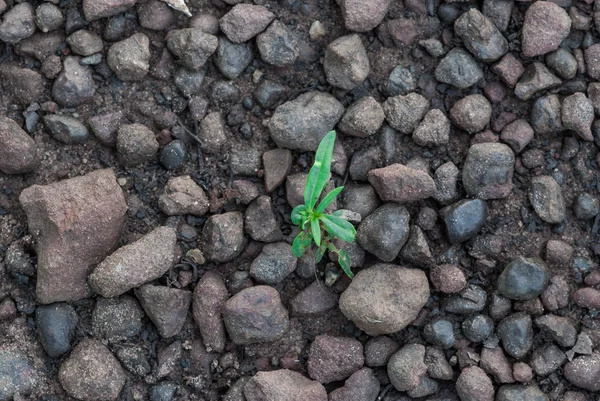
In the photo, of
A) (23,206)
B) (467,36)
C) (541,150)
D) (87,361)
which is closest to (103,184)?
(23,206)

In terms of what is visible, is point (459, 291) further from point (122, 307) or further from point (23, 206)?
point (23, 206)

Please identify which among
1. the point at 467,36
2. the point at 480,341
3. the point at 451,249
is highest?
the point at 467,36

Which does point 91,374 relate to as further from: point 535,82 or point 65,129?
point 535,82

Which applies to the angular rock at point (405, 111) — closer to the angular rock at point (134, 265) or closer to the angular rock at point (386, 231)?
the angular rock at point (386, 231)

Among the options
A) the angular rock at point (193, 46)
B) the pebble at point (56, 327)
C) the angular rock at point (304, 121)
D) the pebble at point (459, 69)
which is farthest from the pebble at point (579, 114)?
the pebble at point (56, 327)

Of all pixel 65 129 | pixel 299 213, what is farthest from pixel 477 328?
pixel 65 129

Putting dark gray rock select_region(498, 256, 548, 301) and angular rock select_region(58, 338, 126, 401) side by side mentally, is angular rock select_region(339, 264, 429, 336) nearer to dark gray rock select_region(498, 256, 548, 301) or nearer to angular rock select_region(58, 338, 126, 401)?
dark gray rock select_region(498, 256, 548, 301)

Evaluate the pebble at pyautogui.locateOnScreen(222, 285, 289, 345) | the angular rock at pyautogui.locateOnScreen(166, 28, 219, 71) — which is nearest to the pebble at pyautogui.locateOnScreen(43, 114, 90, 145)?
the angular rock at pyautogui.locateOnScreen(166, 28, 219, 71)
